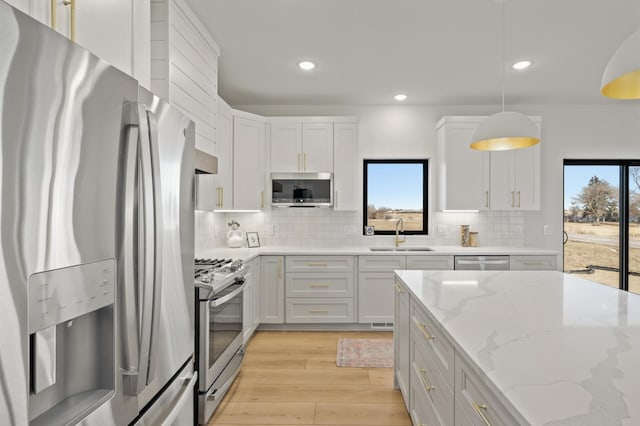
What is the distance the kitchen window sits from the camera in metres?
4.52

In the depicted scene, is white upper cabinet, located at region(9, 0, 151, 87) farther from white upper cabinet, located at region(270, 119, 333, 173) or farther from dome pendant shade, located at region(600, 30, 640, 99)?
white upper cabinet, located at region(270, 119, 333, 173)

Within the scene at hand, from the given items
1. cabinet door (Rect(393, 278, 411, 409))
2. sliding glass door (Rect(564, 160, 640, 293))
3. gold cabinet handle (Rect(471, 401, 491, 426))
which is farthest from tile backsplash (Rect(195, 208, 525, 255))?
gold cabinet handle (Rect(471, 401, 491, 426))

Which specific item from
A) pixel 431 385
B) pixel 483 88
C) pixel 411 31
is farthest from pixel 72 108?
pixel 483 88

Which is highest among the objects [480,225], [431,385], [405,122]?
[405,122]

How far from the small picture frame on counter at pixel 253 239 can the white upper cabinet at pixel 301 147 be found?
0.78 metres

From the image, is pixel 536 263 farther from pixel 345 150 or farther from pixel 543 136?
pixel 345 150

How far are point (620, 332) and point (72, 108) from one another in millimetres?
1809

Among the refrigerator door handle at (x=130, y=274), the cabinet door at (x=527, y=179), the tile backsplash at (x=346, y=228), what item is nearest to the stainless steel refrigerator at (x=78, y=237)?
the refrigerator door handle at (x=130, y=274)

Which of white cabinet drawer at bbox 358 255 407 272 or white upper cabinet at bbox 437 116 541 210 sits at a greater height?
white upper cabinet at bbox 437 116 541 210

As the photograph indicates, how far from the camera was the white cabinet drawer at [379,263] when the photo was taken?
3887mm

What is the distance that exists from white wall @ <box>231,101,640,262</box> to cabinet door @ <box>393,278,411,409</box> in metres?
2.05

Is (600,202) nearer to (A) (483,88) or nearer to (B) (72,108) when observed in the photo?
(A) (483,88)

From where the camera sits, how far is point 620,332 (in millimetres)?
1283

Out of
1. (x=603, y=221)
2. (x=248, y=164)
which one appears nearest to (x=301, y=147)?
(x=248, y=164)
